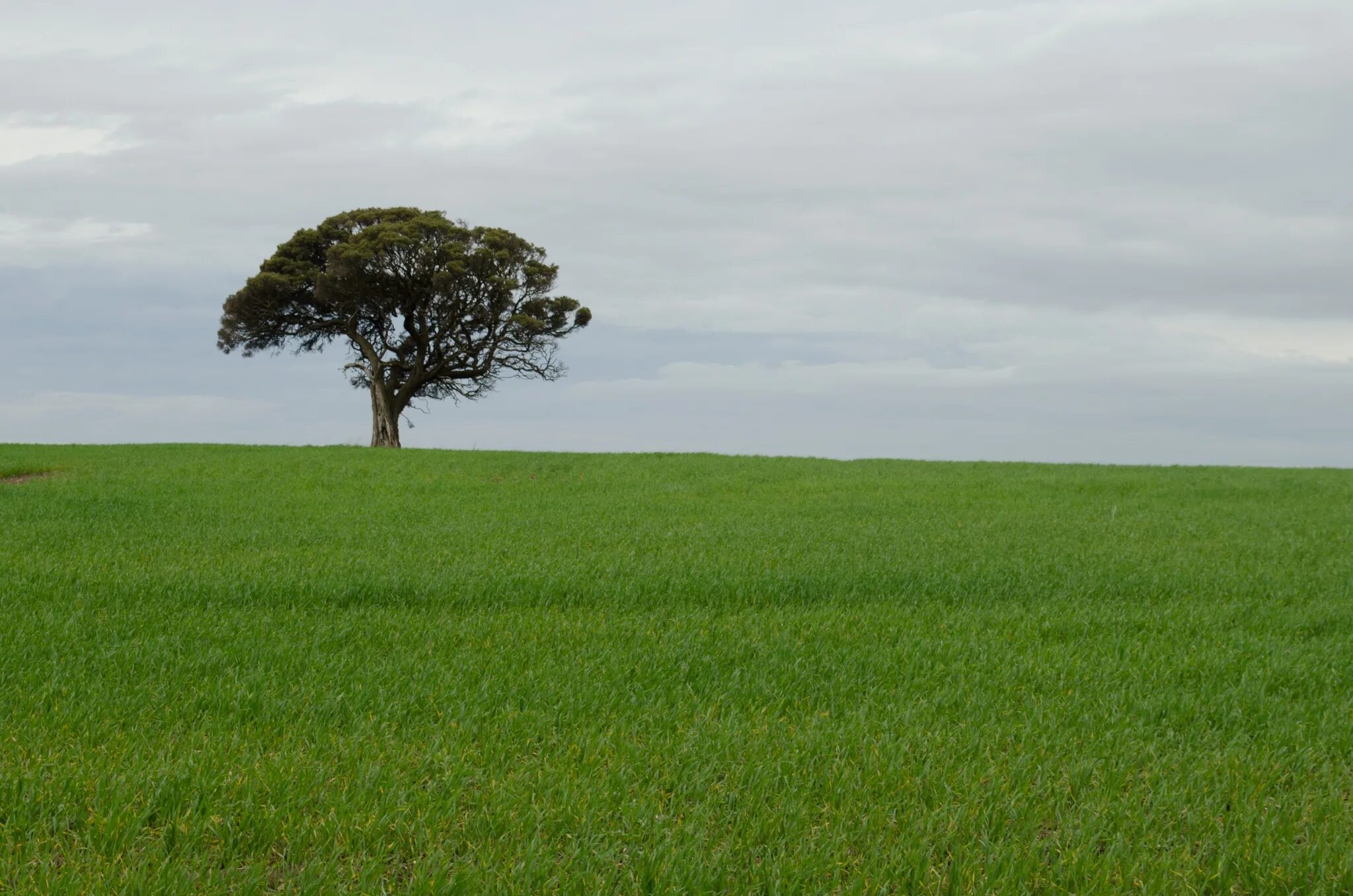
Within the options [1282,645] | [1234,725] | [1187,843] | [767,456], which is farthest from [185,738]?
[767,456]

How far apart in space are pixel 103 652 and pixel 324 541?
6696 millimetres

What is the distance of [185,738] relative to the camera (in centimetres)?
520

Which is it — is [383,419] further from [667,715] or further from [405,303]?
[667,715]

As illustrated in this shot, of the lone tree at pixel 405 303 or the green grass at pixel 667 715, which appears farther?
the lone tree at pixel 405 303

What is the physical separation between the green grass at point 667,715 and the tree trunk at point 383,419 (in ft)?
78.9

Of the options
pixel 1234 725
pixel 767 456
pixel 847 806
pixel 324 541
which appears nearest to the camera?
pixel 847 806

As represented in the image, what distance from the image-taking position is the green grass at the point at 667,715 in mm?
4027

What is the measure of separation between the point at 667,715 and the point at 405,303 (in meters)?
34.3

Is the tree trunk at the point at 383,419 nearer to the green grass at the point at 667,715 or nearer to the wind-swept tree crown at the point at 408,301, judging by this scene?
the wind-swept tree crown at the point at 408,301

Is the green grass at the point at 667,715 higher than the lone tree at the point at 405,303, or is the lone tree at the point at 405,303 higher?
the lone tree at the point at 405,303

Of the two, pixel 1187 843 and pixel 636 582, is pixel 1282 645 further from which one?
pixel 636 582

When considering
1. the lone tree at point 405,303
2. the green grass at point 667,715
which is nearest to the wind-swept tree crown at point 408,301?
the lone tree at point 405,303

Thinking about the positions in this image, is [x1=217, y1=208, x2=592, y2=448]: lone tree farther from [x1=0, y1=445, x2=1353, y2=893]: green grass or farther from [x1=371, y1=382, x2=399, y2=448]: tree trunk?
[x1=0, y1=445, x2=1353, y2=893]: green grass

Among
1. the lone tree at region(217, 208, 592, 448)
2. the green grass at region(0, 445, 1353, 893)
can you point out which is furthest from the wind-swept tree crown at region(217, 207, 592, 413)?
the green grass at region(0, 445, 1353, 893)
